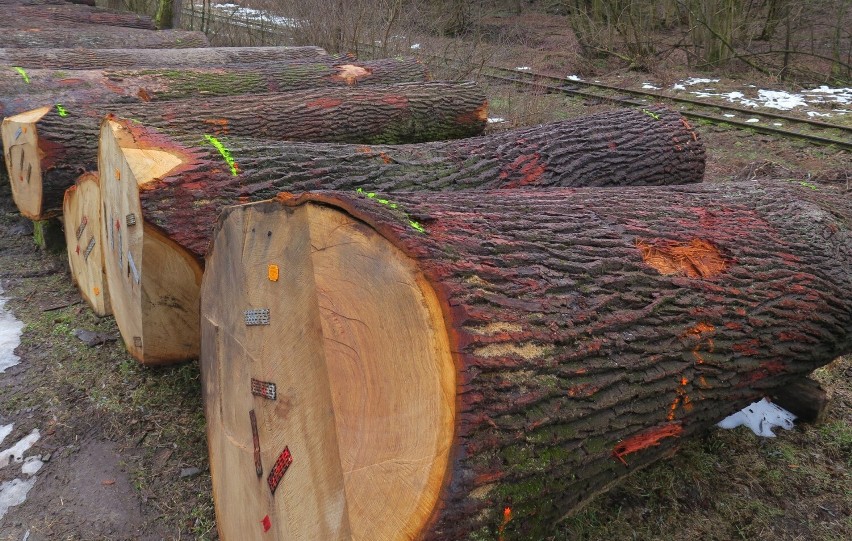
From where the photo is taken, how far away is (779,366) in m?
2.93

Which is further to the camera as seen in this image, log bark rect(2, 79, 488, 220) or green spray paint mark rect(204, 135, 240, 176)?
log bark rect(2, 79, 488, 220)

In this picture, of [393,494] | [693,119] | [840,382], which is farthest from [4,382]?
[693,119]

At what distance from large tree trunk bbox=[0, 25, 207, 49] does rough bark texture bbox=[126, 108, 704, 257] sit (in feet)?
20.8

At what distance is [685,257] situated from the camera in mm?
2688

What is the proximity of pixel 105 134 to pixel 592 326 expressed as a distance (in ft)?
9.33

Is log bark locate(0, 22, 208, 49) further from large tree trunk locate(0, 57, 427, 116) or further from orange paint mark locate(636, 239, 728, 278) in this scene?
orange paint mark locate(636, 239, 728, 278)

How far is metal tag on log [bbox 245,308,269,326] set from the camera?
2.22 meters

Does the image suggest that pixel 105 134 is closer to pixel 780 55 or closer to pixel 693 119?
pixel 693 119

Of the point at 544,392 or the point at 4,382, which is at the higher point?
the point at 544,392

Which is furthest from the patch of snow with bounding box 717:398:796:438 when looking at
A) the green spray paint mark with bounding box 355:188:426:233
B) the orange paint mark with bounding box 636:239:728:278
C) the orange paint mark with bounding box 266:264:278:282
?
the orange paint mark with bounding box 266:264:278:282

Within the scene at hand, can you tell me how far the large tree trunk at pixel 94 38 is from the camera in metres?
8.69

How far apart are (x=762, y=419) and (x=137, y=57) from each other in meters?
6.78

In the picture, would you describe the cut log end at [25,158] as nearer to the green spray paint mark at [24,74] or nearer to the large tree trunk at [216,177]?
the green spray paint mark at [24,74]

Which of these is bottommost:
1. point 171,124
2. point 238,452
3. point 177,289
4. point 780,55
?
point 238,452
